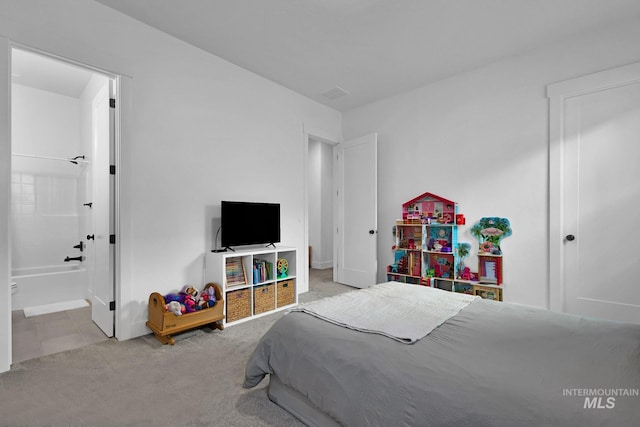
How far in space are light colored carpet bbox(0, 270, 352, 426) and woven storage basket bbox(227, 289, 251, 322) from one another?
392 millimetres

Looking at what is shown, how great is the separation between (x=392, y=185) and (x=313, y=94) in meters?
1.75

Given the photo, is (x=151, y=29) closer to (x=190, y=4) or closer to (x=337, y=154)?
(x=190, y=4)

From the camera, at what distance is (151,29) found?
9.02ft

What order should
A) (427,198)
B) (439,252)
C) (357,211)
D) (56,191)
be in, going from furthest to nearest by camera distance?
1. (357,211)
2. (56,191)
3. (427,198)
4. (439,252)

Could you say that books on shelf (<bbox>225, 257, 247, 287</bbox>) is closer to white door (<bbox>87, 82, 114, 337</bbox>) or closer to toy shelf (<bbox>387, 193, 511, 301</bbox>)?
white door (<bbox>87, 82, 114, 337</bbox>)

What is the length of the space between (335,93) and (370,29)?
4.61ft

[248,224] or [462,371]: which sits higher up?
[248,224]

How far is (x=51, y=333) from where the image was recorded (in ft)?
8.86

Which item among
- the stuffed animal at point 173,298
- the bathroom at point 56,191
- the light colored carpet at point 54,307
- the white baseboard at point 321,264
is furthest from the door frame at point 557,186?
the light colored carpet at point 54,307

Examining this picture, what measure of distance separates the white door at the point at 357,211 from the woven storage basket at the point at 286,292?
124cm

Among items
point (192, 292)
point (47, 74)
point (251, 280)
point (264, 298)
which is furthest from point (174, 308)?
point (47, 74)

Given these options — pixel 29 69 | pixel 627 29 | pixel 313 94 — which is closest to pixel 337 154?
pixel 313 94

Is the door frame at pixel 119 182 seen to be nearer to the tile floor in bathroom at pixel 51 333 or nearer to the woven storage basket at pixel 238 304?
the tile floor in bathroom at pixel 51 333

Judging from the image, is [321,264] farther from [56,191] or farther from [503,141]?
[56,191]
